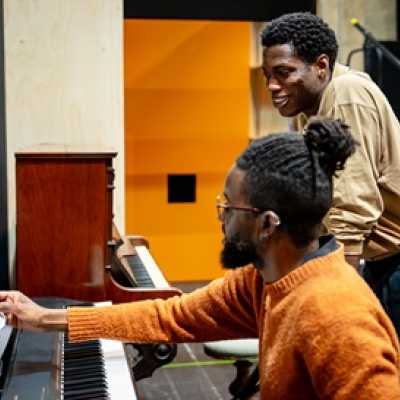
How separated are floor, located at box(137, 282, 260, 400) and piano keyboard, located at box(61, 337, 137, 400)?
203 centimetres

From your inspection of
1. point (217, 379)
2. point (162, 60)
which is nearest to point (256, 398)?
point (217, 379)

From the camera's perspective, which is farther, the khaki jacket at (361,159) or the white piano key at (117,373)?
the khaki jacket at (361,159)

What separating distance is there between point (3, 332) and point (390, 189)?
1236mm

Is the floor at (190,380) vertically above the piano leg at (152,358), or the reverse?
the piano leg at (152,358)

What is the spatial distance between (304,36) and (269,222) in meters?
1.00

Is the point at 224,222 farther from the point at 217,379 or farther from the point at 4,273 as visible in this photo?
the point at 217,379

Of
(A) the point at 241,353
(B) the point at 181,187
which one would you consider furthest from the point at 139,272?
(B) the point at 181,187

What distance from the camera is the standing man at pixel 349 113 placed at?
88.7 inches

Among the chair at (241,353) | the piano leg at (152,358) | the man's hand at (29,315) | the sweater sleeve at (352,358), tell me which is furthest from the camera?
the chair at (241,353)

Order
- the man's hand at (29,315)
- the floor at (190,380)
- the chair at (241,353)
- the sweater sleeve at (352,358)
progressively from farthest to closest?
the floor at (190,380) < the chair at (241,353) < the man's hand at (29,315) < the sweater sleeve at (352,358)

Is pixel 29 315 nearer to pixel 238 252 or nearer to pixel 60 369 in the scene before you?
pixel 60 369

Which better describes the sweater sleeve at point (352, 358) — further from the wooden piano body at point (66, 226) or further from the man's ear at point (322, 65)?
the wooden piano body at point (66, 226)

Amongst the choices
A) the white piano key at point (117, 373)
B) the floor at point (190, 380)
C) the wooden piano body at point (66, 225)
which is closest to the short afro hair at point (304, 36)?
the wooden piano body at point (66, 225)

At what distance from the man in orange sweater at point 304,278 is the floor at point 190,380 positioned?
9.16 feet
